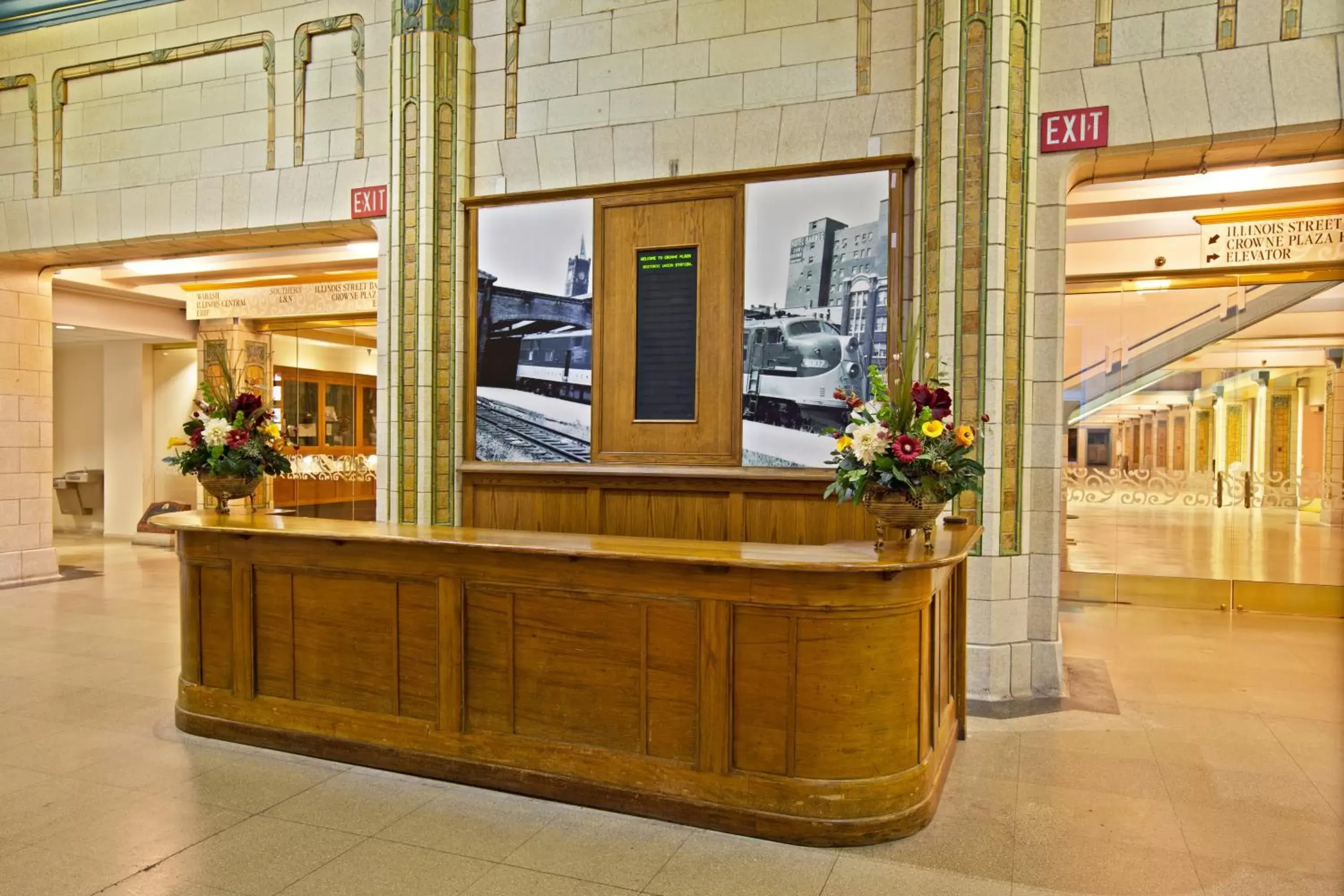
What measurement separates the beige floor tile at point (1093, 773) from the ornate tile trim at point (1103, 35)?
3.77 m

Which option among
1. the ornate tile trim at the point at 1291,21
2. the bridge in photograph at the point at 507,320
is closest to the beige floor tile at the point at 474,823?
the bridge in photograph at the point at 507,320

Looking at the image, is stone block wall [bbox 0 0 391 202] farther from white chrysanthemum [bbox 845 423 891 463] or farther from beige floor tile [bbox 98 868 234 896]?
beige floor tile [bbox 98 868 234 896]

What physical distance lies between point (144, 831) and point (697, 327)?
3.88 meters

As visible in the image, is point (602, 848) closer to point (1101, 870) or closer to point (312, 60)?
point (1101, 870)

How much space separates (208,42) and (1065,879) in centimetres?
817

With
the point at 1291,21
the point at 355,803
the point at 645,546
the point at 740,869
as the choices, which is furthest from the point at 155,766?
the point at 1291,21

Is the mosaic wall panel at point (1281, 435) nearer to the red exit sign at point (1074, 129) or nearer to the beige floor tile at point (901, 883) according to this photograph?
the red exit sign at point (1074, 129)

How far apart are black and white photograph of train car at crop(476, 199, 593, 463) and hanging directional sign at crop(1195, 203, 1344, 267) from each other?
5.03 metres

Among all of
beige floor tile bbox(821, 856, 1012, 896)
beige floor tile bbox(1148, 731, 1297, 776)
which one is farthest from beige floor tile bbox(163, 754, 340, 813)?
beige floor tile bbox(1148, 731, 1297, 776)

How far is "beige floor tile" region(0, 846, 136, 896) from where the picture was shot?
284 centimetres

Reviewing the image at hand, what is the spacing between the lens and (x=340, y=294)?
946 cm

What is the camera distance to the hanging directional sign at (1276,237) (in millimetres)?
6863

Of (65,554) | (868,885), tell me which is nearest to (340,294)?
→ (65,554)

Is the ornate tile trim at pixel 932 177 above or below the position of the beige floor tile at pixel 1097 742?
above
